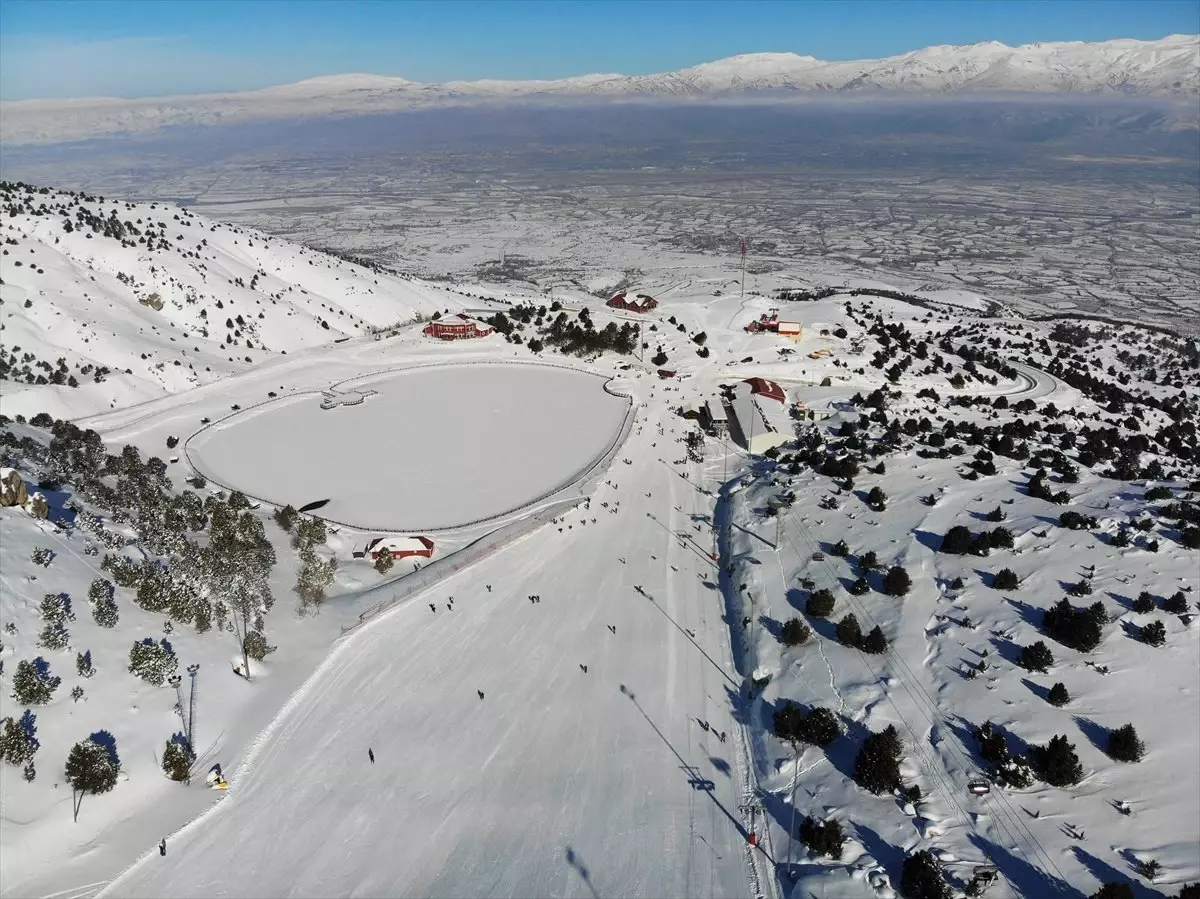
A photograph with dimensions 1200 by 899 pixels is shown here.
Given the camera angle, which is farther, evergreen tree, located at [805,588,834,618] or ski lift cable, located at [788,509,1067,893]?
evergreen tree, located at [805,588,834,618]

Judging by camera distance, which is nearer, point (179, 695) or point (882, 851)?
point (882, 851)

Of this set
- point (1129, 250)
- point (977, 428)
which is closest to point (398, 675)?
point (977, 428)

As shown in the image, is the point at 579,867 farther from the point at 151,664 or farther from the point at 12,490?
the point at 12,490

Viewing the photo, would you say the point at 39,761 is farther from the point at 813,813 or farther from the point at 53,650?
the point at 813,813

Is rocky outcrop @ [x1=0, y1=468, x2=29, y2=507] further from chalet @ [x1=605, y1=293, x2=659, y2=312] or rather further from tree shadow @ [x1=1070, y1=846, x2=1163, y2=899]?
chalet @ [x1=605, y1=293, x2=659, y2=312]

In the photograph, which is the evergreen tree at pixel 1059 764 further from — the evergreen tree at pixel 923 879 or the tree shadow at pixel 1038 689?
the evergreen tree at pixel 923 879

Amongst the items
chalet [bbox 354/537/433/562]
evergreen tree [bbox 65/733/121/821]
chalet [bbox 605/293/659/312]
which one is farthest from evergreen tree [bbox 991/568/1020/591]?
chalet [bbox 605/293/659/312]

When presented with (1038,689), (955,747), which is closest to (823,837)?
(955,747)

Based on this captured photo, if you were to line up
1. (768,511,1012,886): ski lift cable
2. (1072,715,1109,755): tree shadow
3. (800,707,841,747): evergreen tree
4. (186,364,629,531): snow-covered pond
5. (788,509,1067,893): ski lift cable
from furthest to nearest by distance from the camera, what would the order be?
(186,364,629,531): snow-covered pond → (800,707,841,747): evergreen tree → (1072,715,1109,755): tree shadow → (768,511,1012,886): ski lift cable → (788,509,1067,893): ski lift cable
